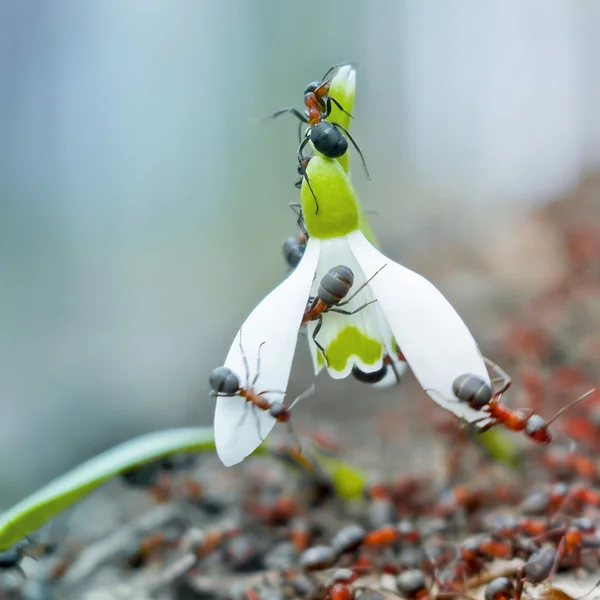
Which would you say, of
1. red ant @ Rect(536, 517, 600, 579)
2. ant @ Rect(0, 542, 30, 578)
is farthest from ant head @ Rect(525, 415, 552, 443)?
ant @ Rect(0, 542, 30, 578)

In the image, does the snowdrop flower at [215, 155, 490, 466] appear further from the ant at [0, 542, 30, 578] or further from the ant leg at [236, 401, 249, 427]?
the ant at [0, 542, 30, 578]

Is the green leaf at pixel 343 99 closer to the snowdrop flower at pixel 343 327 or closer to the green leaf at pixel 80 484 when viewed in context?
the snowdrop flower at pixel 343 327

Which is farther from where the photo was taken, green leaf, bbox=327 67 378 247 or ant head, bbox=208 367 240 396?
green leaf, bbox=327 67 378 247

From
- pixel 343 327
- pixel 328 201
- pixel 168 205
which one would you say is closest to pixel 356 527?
pixel 343 327

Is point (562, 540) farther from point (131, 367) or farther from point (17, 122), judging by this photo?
point (17, 122)

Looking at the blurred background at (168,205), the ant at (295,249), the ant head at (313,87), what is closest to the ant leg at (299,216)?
the ant at (295,249)

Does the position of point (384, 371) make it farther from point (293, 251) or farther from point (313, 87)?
point (313, 87)
